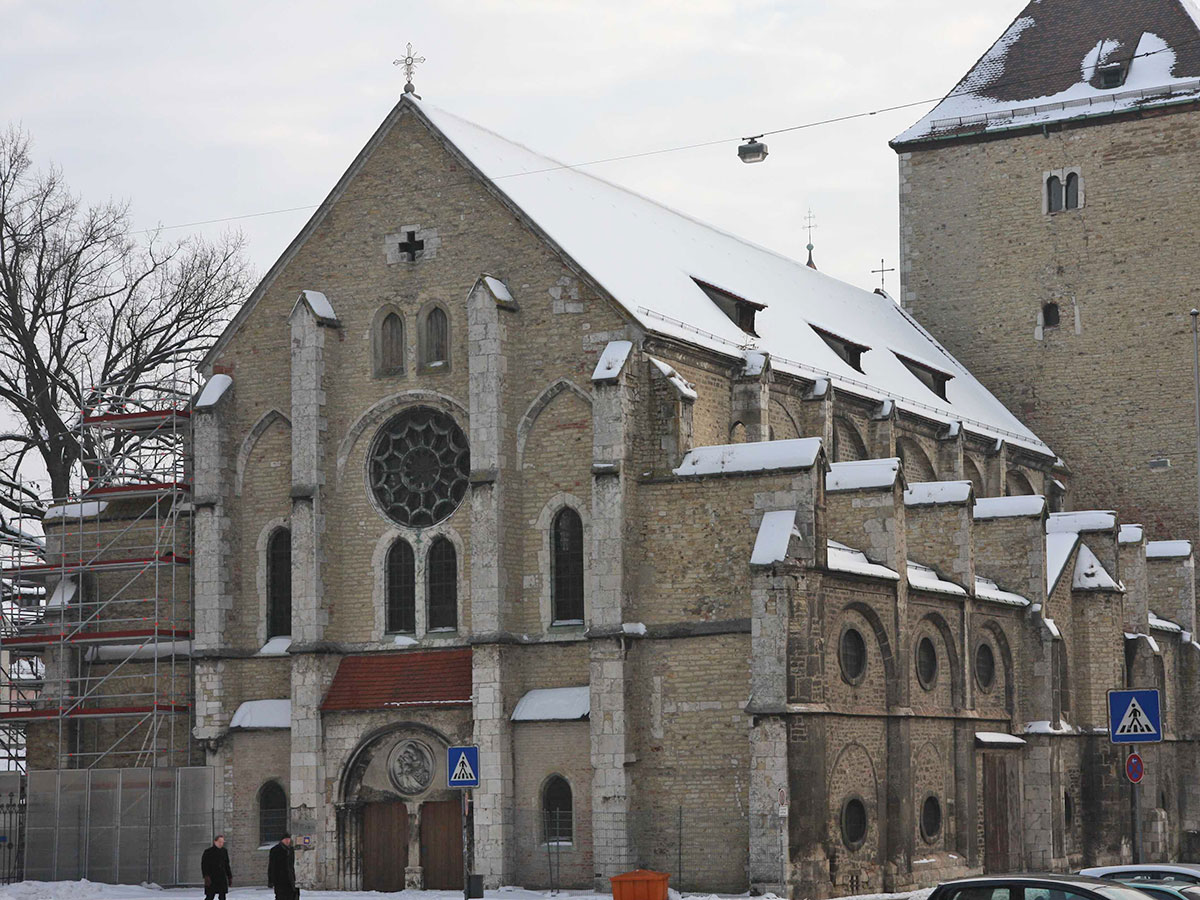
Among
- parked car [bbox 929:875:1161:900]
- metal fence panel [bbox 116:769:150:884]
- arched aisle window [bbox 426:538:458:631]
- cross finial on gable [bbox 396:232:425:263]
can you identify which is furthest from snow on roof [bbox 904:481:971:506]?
parked car [bbox 929:875:1161:900]

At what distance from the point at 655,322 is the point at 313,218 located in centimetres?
802

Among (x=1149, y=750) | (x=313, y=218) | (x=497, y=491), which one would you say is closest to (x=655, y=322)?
(x=497, y=491)

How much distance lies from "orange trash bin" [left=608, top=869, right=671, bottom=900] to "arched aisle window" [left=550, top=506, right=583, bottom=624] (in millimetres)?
7940

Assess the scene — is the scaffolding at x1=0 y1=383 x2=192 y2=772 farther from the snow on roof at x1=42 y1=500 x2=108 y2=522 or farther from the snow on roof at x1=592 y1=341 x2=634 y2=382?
the snow on roof at x1=592 y1=341 x2=634 y2=382

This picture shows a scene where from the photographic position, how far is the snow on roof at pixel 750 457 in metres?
35.2

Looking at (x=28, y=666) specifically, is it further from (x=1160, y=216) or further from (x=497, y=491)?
(x=1160, y=216)

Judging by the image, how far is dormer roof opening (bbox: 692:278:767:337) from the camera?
4256 cm

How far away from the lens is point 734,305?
141 ft

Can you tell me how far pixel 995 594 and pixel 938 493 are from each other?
270 centimetres

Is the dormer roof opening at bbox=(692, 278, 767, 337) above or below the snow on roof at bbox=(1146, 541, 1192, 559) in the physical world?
above

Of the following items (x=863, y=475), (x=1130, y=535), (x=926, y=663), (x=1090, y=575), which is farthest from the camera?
(x=1130, y=535)

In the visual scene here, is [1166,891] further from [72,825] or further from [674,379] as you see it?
[72,825]

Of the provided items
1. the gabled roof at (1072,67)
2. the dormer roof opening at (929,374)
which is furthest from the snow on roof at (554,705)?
the gabled roof at (1072,67)

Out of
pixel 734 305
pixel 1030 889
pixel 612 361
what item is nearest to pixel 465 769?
pixel 1030 889
